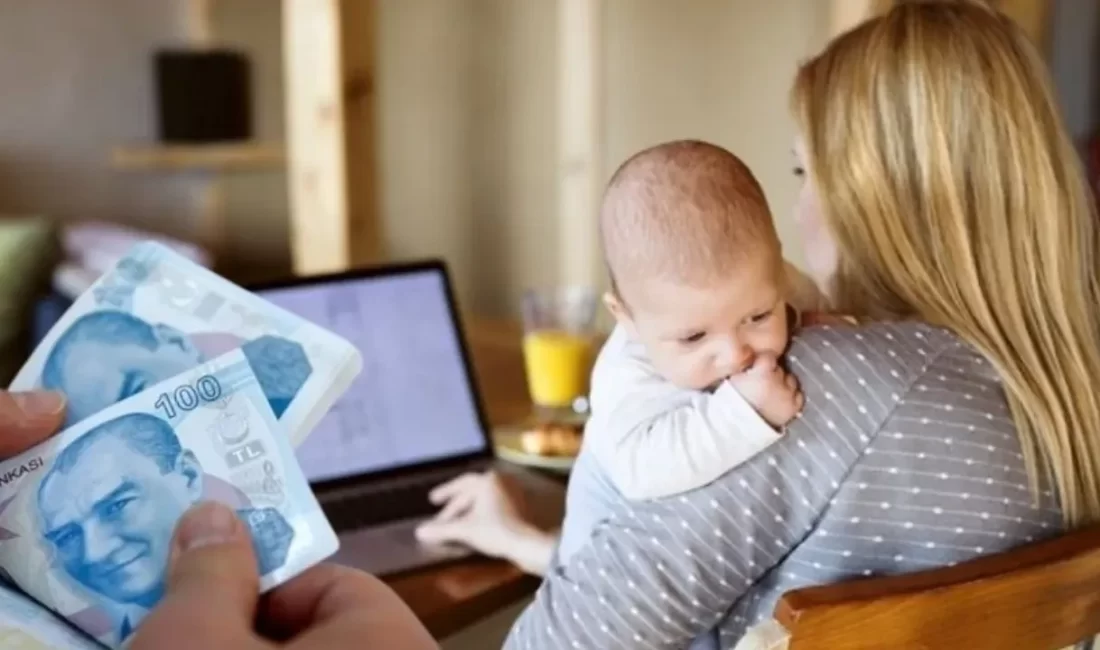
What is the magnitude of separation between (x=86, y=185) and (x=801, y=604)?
3137 mm

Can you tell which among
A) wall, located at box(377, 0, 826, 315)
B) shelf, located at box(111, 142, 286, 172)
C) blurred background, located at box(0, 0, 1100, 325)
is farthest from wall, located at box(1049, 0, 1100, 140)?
shelf, located at box(111, 142, 286, 172)

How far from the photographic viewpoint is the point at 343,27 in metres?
2.24

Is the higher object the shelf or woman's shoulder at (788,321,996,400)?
woman's shoulder at (788,321,996,400)

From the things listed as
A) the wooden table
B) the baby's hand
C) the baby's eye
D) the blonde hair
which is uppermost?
the blonde hair

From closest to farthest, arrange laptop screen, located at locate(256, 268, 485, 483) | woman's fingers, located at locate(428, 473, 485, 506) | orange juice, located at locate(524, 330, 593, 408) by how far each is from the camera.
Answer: woman's fingers, located at locate(428, 473, 485, 506), laptop screen, located at locate(256, 268, 485, 483), orange juice, located at locate(524, 330, 593, 408)

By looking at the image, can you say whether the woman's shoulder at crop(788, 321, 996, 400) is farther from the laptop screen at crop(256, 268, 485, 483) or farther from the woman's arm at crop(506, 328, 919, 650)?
the laptop screen at crop(256, 268, 485, 483)

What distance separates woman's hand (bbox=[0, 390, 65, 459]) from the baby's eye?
48 centimetres

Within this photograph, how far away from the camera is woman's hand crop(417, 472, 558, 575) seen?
4.35 ft

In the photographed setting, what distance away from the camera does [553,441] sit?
1.63 m

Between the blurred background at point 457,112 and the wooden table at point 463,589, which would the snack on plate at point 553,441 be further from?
the blurred background at point 457,112

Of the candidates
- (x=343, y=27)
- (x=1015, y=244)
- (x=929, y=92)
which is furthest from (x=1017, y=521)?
(x=343, y=27)

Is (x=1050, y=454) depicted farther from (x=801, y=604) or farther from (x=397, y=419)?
(x=397, y=419)

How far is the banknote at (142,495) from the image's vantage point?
74 centimetres

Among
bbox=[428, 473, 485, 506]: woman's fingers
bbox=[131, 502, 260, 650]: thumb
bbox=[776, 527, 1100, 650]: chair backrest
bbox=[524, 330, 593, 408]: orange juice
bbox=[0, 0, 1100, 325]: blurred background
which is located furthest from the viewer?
bbox=[0, 0, 1100, 325]: blurred background
